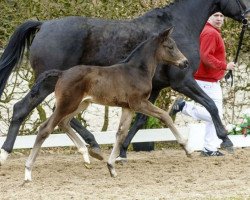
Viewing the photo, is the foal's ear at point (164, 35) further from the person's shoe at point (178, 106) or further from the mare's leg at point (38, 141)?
the person's shoe at point (178, 106)

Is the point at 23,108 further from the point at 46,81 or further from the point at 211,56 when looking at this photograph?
the point at 211,56

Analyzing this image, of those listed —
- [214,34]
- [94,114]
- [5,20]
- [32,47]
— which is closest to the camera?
[32,47]

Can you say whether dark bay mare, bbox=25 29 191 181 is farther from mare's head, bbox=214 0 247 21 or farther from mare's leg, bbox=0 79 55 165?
mare's head, bbox=214 0 247 21

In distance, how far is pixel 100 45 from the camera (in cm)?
857

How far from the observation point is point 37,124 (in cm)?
1055

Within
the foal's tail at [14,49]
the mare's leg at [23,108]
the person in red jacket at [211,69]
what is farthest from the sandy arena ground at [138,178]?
the foal's tail at [14,49]

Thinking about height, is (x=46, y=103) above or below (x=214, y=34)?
below

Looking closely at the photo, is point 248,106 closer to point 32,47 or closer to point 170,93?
point 170,93

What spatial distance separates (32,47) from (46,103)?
6.53 feet

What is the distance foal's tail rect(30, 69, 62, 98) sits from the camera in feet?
24.9

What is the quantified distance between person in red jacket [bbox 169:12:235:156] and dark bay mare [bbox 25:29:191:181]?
1.16 meters

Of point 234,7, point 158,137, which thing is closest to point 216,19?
point 234,7

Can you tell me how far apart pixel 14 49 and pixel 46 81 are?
74 cm

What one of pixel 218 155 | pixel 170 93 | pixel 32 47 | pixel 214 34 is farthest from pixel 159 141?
pixel 32 47
